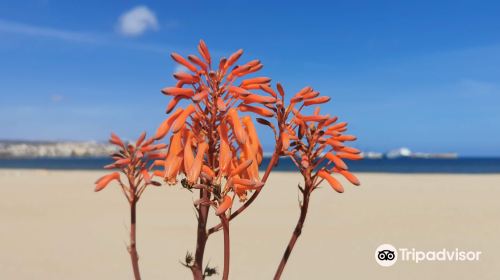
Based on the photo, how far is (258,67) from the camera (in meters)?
2.80

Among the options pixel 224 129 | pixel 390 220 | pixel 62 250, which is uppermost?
pixel 224 129

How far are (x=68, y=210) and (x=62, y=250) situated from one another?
7.80m

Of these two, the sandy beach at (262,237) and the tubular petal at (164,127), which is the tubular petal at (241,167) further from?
the sandy beach at (262,237)

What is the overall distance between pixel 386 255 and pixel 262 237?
12.9 ft

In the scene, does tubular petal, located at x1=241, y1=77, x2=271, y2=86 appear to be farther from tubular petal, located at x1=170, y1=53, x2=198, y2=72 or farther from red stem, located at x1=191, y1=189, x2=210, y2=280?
red stem, located at x1=191, y1=189, x2=210, y2=280

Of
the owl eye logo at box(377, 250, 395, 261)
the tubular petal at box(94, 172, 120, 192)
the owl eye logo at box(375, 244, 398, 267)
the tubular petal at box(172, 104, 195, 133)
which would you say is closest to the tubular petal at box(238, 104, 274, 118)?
the tubular petal at box(172, 104, 195, 133)

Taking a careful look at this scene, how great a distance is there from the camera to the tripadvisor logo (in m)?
10.9

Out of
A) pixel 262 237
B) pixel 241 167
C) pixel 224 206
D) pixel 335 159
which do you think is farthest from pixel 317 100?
pixel 262 237

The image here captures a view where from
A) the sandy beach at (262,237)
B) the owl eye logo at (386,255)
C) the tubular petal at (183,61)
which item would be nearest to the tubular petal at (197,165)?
the tubular petal at (183,61)

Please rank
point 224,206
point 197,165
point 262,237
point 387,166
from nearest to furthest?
point 224,206 < point 197,165 < point 262,237 < point 387,166

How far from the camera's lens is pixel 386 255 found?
11.1m

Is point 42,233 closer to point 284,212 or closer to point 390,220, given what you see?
point 284,212

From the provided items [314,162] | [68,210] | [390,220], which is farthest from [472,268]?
[68,210]

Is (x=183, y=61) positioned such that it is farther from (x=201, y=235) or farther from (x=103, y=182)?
(x=103, y=182)
